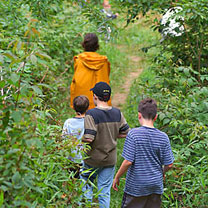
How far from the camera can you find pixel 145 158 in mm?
3271

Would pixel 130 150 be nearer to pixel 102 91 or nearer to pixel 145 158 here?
pixel 145 158

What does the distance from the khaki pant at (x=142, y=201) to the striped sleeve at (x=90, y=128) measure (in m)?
0.70

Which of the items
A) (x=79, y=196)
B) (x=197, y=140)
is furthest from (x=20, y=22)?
(x=79, y=196)

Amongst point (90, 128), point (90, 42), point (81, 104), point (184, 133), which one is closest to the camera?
point (90, 128)

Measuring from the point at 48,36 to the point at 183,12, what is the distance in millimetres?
3904

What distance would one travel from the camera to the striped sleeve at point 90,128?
3.72 metres

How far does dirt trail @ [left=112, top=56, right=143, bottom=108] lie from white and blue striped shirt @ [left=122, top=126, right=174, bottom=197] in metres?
5.46

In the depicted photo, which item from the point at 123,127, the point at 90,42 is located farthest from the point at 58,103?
the point at 123,127

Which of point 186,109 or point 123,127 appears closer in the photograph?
point 123,127

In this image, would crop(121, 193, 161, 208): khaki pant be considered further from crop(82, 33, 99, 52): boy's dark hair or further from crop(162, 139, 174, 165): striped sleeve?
crop(82, 33, 99, 52): boy's dark hair

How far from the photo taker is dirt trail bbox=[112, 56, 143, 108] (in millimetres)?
9147

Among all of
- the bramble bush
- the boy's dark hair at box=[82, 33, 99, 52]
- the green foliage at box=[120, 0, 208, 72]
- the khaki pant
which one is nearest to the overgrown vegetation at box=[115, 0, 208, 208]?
the green foliage at box=[120, 0, 208, 72]

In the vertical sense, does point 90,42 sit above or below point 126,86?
above

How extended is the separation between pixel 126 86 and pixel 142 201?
710cm
